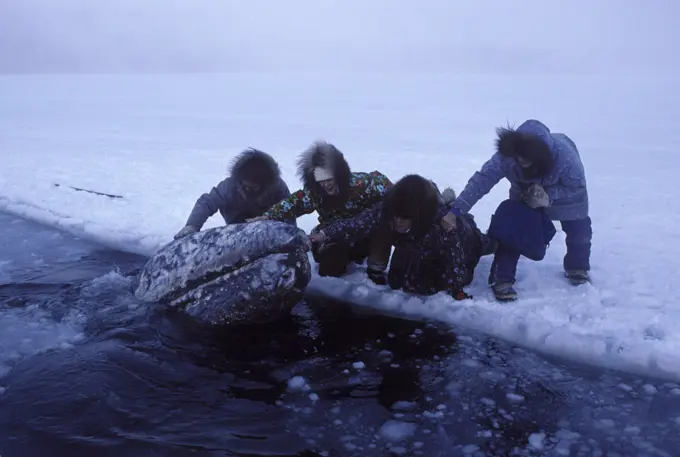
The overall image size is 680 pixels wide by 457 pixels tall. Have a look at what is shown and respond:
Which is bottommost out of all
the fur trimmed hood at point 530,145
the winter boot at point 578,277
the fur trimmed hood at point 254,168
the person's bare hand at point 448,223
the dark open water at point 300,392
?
the dark open water at point 300,392

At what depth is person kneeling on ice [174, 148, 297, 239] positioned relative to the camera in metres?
5.03

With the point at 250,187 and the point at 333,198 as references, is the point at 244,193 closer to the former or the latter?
the point at 250,187

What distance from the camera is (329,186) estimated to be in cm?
476

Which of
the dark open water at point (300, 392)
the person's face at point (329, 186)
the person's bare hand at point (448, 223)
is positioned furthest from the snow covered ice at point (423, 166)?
the person's face at point (329, 186)

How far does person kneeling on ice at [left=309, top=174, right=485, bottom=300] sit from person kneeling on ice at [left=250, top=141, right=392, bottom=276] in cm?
15

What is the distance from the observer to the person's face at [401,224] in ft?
14.6

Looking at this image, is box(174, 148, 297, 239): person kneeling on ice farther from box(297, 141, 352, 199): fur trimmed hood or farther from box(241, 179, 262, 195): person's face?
box(297, 141, 352, 199): fur trimmed hood

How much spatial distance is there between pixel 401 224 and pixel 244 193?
157 centimetres

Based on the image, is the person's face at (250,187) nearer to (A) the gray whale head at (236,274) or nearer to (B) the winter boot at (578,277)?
(A) the gray whale head at (236,274)

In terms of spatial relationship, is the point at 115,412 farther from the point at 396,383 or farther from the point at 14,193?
the point at 14,193

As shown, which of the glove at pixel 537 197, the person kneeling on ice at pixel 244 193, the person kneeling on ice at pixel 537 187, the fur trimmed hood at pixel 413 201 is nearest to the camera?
the fur trimmed hood at pixel 413 201

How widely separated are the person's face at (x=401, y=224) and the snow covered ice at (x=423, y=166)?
627 mm

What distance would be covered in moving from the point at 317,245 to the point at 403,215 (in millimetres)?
951

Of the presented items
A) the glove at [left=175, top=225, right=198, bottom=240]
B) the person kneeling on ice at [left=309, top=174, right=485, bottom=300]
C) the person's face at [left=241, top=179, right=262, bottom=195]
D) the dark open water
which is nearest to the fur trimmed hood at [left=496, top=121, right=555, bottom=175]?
the person kneeling on ice at [left=309, top=174, right=485, bottom=300]
